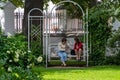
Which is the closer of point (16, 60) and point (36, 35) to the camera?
point (16, 60)

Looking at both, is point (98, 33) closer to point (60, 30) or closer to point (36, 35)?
point (60, 30)

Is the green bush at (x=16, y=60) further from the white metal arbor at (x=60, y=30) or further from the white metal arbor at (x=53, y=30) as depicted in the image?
the white metal arbor at (x=60, y=30)

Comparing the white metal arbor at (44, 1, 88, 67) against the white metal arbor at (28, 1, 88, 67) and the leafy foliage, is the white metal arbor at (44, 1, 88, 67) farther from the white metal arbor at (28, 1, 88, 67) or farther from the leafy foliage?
the leafy foliage

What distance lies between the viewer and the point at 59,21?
23203 millimetres

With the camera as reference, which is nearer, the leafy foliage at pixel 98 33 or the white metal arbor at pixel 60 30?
the leafy foliage at pixel 98 33

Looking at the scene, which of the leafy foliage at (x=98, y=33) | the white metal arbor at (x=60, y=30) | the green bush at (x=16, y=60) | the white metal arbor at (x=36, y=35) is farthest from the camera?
the white metal arbor at (x=36, y=35)

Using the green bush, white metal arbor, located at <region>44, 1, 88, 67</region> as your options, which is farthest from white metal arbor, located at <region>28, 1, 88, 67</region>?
the green bush

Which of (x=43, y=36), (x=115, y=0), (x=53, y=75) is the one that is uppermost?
(x=115, y=0)

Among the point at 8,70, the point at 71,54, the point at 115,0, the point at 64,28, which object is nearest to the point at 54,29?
the point at 64,28

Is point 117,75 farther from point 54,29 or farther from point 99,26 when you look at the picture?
point 54,29

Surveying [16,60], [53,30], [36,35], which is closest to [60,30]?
[53,30]

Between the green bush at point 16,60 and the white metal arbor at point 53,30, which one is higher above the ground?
the white metal arbor at point 53,30

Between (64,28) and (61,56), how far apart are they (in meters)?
2.36

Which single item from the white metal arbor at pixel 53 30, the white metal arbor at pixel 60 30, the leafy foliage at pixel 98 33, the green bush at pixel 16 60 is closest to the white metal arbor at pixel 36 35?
the white metal arbor at pixel 53 30
